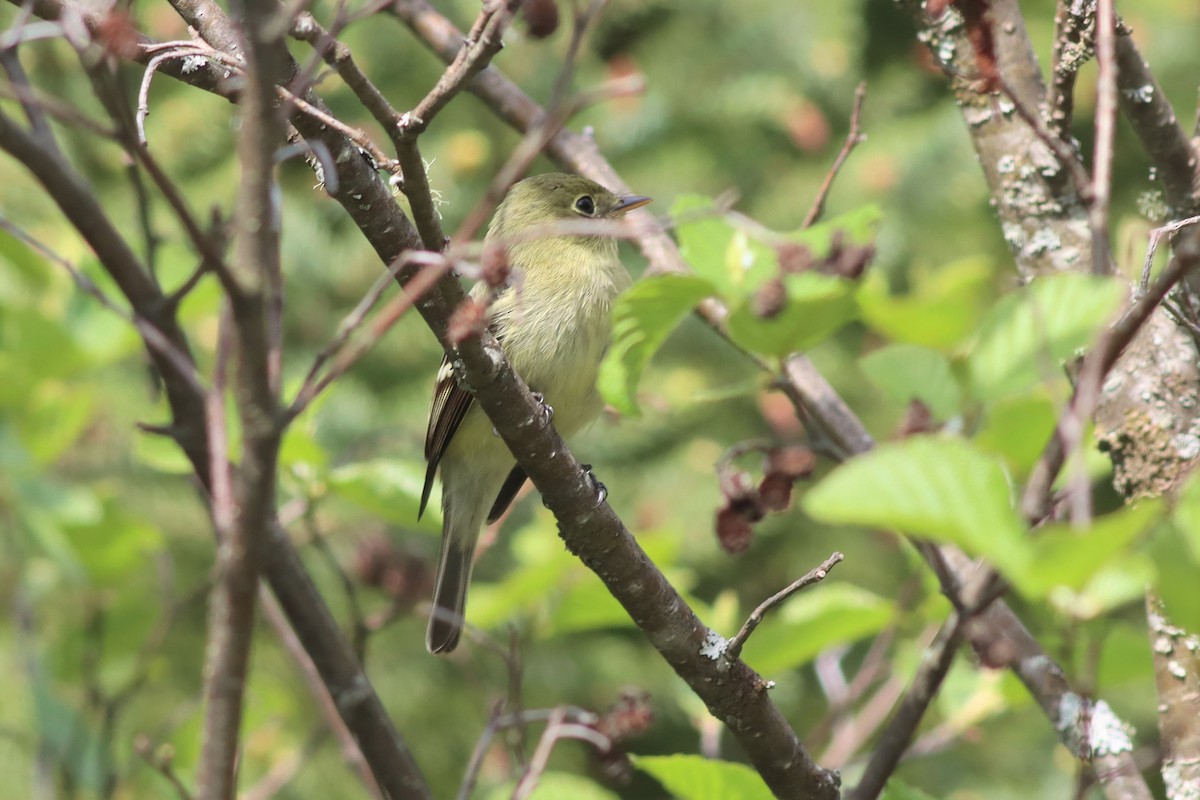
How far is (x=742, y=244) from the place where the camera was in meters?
1.91

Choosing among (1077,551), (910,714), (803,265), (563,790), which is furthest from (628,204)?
(1077,551)

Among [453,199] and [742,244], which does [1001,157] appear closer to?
[742,244]

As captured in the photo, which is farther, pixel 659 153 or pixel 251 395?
pixel 659 153

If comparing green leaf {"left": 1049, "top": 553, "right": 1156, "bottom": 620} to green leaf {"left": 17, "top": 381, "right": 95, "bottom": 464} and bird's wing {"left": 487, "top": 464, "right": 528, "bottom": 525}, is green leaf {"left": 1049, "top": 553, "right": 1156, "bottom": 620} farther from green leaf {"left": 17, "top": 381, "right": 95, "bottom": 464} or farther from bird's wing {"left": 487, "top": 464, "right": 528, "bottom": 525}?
green leaf {"left": 17, "top": 381, "right": 95, "bottom": 464}

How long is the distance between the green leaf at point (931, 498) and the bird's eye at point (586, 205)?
3229 millimetres

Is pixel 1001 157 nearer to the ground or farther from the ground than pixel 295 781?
farther from the ground

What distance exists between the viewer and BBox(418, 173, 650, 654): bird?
3.38 meters

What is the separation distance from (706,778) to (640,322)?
0.69 metres

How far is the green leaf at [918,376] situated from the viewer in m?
1.89

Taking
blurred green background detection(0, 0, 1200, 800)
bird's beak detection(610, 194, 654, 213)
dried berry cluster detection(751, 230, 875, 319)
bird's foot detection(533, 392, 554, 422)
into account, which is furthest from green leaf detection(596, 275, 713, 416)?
blurred green background detection(0, 0, 1200, 800)

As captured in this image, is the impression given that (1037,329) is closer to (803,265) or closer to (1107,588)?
(803,265)

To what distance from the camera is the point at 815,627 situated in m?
2.50

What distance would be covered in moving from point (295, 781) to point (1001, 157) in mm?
4124

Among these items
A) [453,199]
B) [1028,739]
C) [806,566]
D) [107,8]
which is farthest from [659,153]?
[107,8]
